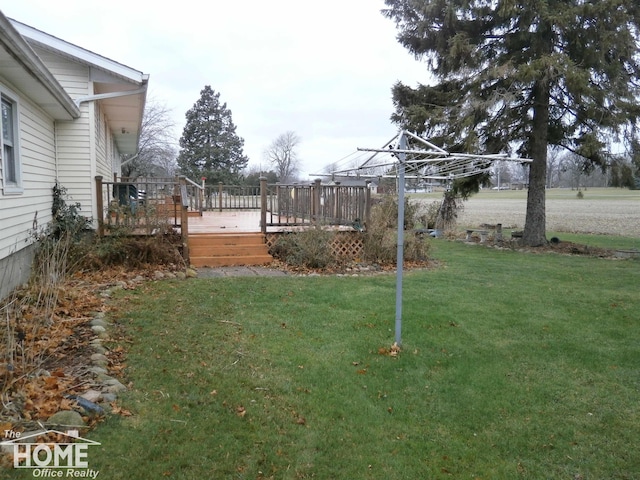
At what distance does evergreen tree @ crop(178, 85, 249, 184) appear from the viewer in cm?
3725

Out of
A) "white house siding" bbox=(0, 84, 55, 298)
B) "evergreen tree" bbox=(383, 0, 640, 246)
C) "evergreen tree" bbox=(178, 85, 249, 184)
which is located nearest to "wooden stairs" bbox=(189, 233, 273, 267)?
"white house siding" bbox=(0, 84, 55, 298)

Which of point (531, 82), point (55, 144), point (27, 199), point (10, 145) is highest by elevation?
point (531, 82)

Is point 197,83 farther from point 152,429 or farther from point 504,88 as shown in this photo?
point 152,429

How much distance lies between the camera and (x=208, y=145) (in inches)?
1473

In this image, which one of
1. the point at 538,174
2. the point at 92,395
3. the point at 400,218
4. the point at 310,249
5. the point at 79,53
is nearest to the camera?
the point at 92,395

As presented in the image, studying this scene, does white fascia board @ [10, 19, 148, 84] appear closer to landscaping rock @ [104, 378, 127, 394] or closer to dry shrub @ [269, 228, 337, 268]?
dry shrub @ [269, 228, 337, 268]

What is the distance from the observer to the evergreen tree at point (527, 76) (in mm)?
11219

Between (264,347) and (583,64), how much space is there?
470 inches

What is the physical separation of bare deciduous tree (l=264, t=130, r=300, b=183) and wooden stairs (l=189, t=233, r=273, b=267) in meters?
44.2

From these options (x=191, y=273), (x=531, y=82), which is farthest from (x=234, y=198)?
(x=531, y=82)

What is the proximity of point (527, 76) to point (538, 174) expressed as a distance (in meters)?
3.32

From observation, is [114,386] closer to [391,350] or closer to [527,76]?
[391,350]

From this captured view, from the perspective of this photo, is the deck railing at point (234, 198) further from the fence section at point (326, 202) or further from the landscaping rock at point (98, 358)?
the landscaping rock at point (98, 358)

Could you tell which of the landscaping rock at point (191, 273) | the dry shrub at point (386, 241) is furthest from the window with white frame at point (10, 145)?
the dry shrub at point (386, 241)
